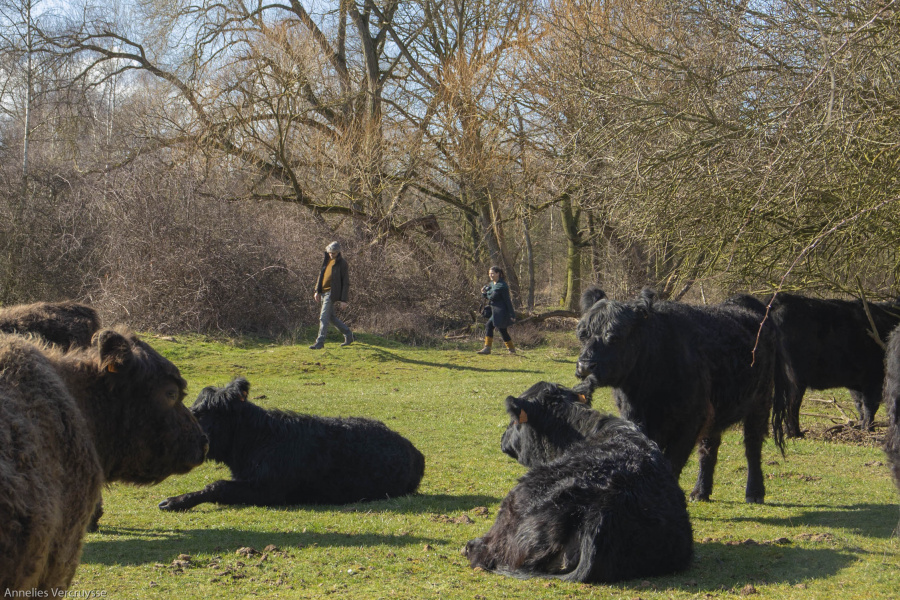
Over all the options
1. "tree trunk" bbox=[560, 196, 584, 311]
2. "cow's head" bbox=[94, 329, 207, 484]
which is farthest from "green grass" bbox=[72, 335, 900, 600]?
"tree trunk" bbox=[560, 196, 584, 311]

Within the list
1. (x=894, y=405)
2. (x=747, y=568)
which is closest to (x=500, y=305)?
(x=894, y=405)

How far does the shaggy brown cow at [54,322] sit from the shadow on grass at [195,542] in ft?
5.96

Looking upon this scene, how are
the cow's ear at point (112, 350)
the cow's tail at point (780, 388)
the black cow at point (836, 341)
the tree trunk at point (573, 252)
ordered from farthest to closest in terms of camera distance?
1. the tree trunk at point (573, 252)
2. the black cow at point (836, 341)
3. the cow's tail at point (780, 388)
4. the cow's ear at point (112, 350)

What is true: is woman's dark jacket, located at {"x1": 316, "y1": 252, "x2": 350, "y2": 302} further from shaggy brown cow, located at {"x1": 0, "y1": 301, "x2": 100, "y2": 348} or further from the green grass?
shaggy brown cow, located at {"x1": 0, "y1": 301, "x2": 100, "y2": 348}

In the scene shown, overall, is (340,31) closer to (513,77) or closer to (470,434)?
(513,77)

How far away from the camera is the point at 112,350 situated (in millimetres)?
3896

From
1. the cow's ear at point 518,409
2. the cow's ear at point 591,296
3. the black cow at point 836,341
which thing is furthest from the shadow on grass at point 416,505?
the black cow at point 836,341

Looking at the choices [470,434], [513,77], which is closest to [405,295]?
[513,77]

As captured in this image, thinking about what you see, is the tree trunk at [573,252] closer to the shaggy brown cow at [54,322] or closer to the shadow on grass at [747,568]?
the shaggy brown cow at [54,322]

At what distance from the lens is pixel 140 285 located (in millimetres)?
21906

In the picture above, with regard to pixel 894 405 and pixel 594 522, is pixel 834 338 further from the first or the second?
pixel 594 522

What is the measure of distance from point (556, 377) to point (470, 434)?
6189mm

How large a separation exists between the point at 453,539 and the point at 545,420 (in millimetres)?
1373

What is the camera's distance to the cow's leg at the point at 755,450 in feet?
25.9
